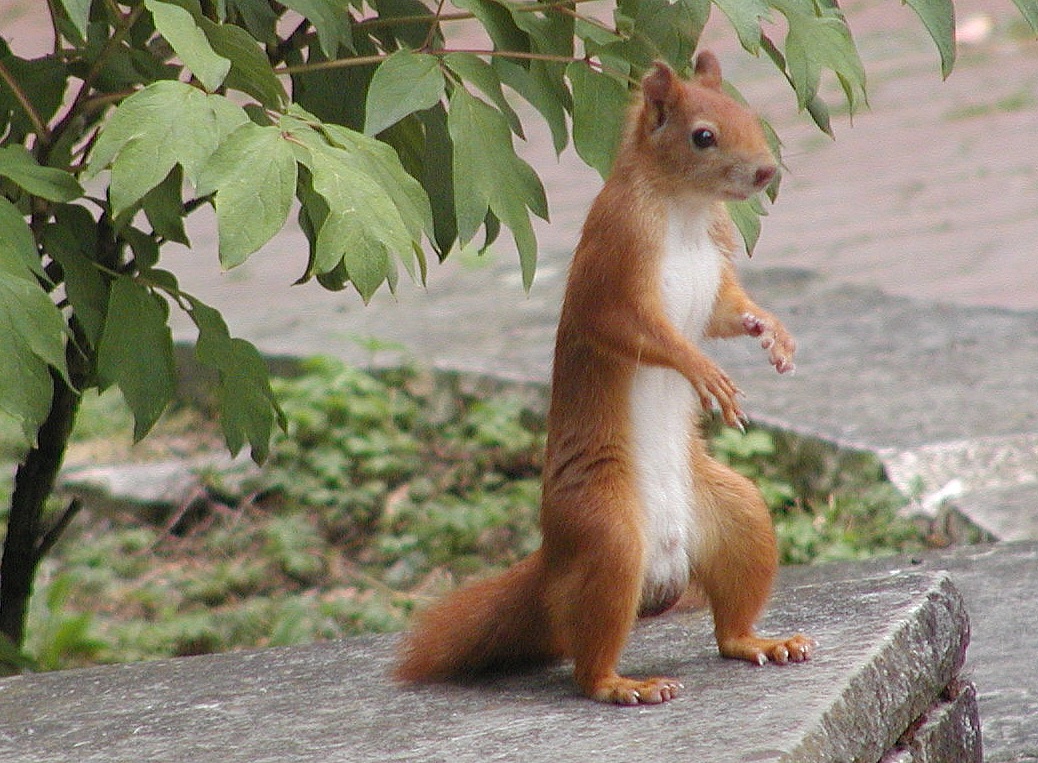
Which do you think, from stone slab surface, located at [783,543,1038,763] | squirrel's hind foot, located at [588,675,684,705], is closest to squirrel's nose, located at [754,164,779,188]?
squirrel's hind foot, located at [588,675,684,705]

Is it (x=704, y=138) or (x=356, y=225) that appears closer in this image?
(x=356, y=225)

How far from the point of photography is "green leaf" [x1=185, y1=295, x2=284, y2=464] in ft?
8.86

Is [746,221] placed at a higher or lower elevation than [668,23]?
lower

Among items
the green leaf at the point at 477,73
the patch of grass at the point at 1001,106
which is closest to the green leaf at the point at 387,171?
the green leaf at the point at 477,73

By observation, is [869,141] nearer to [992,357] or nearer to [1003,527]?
[992,357]

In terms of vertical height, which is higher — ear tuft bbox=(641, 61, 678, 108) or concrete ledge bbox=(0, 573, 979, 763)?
ear tuft bbox=(641, 61, 678, 108)

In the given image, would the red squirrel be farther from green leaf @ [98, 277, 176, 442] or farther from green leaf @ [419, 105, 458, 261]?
green leaf @ [98, 277, 176, 442]

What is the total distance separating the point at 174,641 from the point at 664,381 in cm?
251

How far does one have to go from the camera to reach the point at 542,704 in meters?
2.29

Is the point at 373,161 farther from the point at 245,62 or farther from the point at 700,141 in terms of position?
the point at 700,141

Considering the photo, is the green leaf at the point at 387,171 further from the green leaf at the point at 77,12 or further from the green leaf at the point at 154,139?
the green leaf at the point at 77,12

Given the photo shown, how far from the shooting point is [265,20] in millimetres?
2729

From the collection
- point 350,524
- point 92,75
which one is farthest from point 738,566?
point 350,524

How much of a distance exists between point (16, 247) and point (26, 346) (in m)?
0.19
